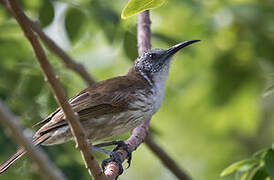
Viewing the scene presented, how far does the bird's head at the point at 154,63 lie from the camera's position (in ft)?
18.1

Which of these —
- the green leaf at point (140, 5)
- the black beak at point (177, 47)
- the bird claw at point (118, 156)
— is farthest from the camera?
the black beak at point (177, 47)

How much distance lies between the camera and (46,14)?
15.9 ft

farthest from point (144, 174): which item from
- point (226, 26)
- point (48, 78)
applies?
point (48, 78)

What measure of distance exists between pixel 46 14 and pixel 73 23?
1.02ft

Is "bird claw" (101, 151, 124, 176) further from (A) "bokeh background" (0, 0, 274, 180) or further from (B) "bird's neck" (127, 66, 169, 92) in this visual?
(B) "bird's neck" (127, 66, 169, 92)

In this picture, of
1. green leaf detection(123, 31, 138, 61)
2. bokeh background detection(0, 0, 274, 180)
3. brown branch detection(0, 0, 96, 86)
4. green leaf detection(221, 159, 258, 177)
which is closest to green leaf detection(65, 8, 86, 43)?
bokeh background detection(0, 0, 274, 180)

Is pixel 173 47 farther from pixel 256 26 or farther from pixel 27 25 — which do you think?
pixel 27 25

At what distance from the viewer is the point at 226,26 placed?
6.30m

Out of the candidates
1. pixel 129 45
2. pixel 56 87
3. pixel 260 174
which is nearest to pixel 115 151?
pixel 129 45

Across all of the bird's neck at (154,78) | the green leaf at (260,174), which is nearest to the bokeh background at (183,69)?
the bird's neck at (154,78)

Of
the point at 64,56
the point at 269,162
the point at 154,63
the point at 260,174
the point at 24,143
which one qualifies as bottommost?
the point at 260,174

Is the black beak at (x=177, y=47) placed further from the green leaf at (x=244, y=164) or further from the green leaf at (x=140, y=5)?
the green leaf at (x=140, y=5)

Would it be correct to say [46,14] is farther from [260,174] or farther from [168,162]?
[260,174]

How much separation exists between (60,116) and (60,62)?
5.40 ft
